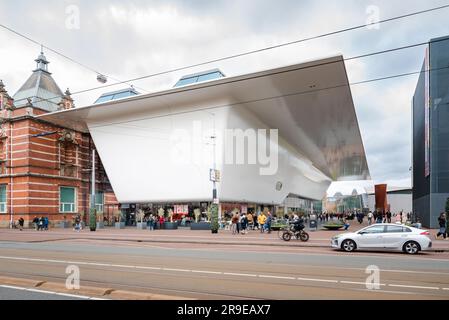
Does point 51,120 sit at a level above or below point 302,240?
above

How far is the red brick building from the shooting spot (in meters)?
39.8

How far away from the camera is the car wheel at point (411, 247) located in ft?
52.5

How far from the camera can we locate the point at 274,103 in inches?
1460

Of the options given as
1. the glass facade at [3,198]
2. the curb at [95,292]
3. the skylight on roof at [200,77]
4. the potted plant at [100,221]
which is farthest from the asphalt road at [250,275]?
the glass facade at [3,198]

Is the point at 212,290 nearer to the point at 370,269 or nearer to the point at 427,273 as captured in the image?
the point at 370,269

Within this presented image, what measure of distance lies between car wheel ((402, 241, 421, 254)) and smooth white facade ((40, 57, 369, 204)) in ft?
55.2

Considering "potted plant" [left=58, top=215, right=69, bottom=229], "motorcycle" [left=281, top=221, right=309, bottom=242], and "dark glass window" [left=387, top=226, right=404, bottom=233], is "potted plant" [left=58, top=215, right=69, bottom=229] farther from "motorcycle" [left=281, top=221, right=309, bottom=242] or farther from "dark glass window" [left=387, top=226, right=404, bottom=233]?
"dark glass window" [left=387, top=226, right=404, bottom=233]

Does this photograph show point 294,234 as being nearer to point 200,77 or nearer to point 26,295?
point 26,295

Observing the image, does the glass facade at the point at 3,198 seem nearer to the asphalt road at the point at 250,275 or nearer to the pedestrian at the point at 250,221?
the pedestrian at the point at 250,221

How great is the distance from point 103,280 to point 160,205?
33677 millimetres

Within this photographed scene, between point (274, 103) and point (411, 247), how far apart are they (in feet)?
76.3

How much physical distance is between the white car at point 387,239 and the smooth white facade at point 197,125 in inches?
636
